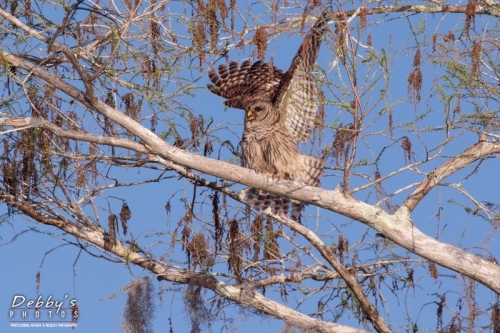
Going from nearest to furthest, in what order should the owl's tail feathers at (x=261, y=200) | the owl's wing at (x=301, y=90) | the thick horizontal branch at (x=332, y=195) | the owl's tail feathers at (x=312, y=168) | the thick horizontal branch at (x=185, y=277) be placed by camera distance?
the thick horizontal branch at (x=332, y=195) < the owl's wing at (x=301, y=90) < the thick horizontal branch at (x=185, y=277) < the owl's tail feathers at (x=261, y=200) < the owl's tail feathers at (x=312, y=168)

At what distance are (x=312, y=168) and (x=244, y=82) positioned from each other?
39.0 inches

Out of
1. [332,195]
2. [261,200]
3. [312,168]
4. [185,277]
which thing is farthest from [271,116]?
[332,195]

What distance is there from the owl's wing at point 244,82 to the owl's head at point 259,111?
103 mm

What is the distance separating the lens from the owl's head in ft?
26.5

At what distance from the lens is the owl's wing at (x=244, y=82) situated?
8.26 m

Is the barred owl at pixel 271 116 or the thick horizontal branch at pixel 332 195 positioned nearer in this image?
the thick horizontal branch at pixel 332 195

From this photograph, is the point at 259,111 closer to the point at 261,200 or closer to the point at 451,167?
the point at 261,200

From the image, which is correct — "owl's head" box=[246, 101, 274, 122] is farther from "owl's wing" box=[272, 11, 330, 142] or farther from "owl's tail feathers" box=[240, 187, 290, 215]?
"owl's tail feathers" box=[240, 187, 290, 215]

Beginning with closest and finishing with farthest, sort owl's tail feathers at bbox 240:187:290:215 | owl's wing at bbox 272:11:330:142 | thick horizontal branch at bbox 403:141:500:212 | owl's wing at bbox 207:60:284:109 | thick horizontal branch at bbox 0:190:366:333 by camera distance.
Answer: thick horizontal branch at bbox 403:141:500:212 < owl's wing at bbox 272:11:330:142 < thick horizontal branch at bbox 0:190:366:333 < owl's tail feathers at bbox 240:187:290:215 < owl's wing at bbox 207:60:284:109

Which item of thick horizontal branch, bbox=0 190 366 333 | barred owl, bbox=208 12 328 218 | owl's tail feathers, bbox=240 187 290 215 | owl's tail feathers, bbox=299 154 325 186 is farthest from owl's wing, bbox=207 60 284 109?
thick horizontal branch, bbox=0 190 366 333

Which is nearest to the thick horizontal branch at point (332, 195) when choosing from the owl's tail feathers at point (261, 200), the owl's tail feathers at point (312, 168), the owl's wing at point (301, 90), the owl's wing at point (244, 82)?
the owl's wing at point (301, 90)

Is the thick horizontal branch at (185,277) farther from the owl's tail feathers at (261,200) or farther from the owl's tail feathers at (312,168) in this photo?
the owl's tail feathers at (312,168)

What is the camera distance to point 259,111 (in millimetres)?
8102

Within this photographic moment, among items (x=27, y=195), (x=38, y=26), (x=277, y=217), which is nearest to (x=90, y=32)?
Answer: (x=38, y=26)
